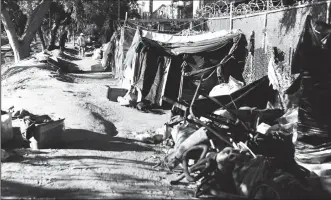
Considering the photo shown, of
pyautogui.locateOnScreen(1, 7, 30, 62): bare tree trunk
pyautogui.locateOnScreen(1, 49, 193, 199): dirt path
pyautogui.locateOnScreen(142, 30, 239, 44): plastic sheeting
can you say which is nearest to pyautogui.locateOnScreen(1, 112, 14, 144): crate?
pyautogui.locateOnScreen(1, 49, 193, 199): dirt path

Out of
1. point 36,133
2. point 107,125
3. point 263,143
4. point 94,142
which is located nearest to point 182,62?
point 107,125

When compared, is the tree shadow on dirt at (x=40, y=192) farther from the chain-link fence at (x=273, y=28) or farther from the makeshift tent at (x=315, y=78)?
the chain-link fence at (x=273, y=28)

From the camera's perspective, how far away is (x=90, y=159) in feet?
21.6

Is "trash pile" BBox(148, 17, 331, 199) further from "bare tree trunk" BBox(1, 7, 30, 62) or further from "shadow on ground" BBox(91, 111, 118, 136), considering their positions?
"bare tree trunk" BBox(1, 7, 30, 62)

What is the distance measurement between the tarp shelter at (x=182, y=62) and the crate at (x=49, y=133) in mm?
4572

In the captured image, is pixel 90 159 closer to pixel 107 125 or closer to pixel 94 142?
pixel 94 142

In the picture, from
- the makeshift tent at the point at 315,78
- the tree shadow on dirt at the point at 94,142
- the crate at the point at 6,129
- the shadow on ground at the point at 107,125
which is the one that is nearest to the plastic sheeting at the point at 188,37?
the shadow on ground at the point at 107,125

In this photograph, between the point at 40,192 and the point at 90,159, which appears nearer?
the point at 40,192

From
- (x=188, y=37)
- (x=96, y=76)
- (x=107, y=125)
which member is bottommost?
(x=107, y=125)

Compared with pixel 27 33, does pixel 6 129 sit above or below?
below

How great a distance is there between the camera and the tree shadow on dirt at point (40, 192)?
502 cm

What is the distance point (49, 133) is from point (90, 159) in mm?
1136

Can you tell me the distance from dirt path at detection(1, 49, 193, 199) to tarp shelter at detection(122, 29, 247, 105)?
965 mm

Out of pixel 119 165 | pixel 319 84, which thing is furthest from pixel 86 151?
pixel 319 84
